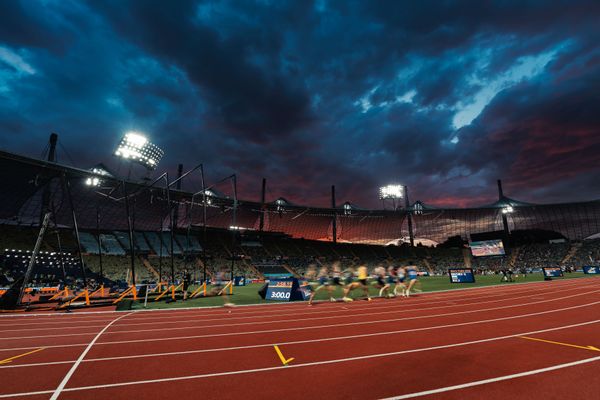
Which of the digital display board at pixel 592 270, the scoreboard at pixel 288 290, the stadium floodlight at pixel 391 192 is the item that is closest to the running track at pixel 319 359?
the scoreboard at pixel 288 290

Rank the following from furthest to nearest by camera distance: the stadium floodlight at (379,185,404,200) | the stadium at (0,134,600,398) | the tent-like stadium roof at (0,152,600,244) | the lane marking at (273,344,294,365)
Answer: the stadium floodlight at (379,185,404,200)
the tent-like stadium roof at (0,152,600,244)
the stadium at (0,134,600,398)
the lane marking at (273,344,294,365)

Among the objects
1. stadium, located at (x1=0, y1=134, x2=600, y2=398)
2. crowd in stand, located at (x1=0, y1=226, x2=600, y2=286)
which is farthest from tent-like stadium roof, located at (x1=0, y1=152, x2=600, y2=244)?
crowd in stand, located at (x1=0, y1=226, x2=600, y2=286)

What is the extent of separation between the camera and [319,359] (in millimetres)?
5207

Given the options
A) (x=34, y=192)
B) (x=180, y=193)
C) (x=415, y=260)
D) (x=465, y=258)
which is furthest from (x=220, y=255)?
(x=465, y=258)

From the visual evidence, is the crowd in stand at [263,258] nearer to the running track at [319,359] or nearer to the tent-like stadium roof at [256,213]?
the tent-like stadium roof at [256,213]

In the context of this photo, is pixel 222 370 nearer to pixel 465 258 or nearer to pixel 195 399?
pixel 195 399

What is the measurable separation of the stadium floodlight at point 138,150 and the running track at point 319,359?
21.8m

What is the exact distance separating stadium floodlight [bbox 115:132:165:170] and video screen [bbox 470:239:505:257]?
52.4 meters

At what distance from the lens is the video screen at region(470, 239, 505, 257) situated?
47.6 metres

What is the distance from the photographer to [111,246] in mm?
48781

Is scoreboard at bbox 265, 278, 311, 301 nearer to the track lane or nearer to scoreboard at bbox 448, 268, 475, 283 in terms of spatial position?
the track lane

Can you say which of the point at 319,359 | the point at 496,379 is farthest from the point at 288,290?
the point at 496,379

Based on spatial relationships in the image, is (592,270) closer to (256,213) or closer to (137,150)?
(137,150)

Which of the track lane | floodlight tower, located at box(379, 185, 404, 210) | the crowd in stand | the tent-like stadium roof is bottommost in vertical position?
the track lane
